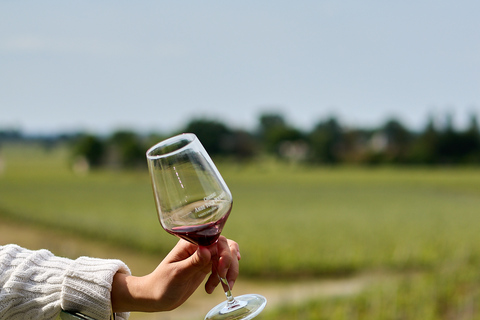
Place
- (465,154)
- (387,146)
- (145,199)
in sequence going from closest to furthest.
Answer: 1. (145,199)
2. (465,154)
3. (387,146)

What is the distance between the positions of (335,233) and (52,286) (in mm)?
11215

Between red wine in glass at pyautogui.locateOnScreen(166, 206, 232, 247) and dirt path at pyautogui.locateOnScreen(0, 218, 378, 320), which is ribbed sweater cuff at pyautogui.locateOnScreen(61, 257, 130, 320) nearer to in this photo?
red wine in glass at pyautogui.locateOnScreen(166, 206, 232, 247)

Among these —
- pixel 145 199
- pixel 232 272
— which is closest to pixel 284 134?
pixel 145 199

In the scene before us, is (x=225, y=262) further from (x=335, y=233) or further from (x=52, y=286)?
(x=335, y=233)

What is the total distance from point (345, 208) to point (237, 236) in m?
8.46

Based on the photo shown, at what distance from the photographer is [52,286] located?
133 centimetres

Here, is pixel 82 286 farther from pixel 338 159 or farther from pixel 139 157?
pixel 338 159

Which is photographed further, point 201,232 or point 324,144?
point 324,144

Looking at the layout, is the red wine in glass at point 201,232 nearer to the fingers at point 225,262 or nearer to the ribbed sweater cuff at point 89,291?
the fingers at point 225,262

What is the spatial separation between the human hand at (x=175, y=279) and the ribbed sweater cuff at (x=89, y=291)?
0.11 ft

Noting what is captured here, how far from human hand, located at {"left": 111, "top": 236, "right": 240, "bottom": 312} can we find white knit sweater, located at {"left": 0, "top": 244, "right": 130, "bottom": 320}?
4 centimetres

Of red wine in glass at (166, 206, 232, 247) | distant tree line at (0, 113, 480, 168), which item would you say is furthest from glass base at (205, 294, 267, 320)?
distant tree line at (0, 113, 480, 168)

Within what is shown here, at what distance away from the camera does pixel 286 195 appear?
24938mm

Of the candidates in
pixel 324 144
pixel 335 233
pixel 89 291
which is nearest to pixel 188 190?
pixel 89 291
